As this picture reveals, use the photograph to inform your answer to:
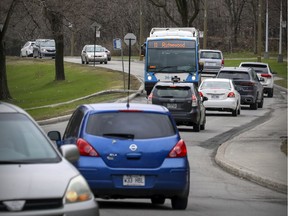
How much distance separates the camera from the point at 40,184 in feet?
26.8

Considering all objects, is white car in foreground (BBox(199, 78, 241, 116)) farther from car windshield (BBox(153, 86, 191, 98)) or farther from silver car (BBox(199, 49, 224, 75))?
silver car (BBox(199, 49, 224, 75))

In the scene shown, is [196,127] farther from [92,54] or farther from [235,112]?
[92,54]

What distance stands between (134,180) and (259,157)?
9151 millimetres

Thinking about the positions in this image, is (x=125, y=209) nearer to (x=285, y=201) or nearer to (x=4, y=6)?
(x=285, y=201)

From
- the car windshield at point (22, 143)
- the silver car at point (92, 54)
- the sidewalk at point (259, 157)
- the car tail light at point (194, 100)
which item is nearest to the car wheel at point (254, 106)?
the sidewalk at point (259, 157)

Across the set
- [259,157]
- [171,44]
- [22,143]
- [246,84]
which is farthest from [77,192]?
[171,44]

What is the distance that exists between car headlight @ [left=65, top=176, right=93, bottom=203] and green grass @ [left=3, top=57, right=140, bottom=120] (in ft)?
85.2

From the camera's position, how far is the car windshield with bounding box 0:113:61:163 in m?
8.89

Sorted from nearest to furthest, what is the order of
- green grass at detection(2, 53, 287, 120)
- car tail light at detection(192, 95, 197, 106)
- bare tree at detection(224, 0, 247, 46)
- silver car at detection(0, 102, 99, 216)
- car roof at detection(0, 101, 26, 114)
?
silver car at detection(0, 102, 99, 216)
car roof at detection(0, 101, 26, 114)
car tail light at detection(192, 95, 197, 106)
green grass at detection(2, 53, 287, 120)
bare tree at detection(224, 0, 247, 46)

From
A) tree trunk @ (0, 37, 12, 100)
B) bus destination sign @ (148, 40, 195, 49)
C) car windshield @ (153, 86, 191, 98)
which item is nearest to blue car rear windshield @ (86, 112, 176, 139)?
car windshield @ (153, 86, 191, 98)

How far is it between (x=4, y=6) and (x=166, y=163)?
3298 cm

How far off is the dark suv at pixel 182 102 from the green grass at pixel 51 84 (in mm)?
5816

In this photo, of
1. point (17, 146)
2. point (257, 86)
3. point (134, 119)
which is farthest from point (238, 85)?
point (17, 146)

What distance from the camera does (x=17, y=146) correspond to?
9.24 meters
